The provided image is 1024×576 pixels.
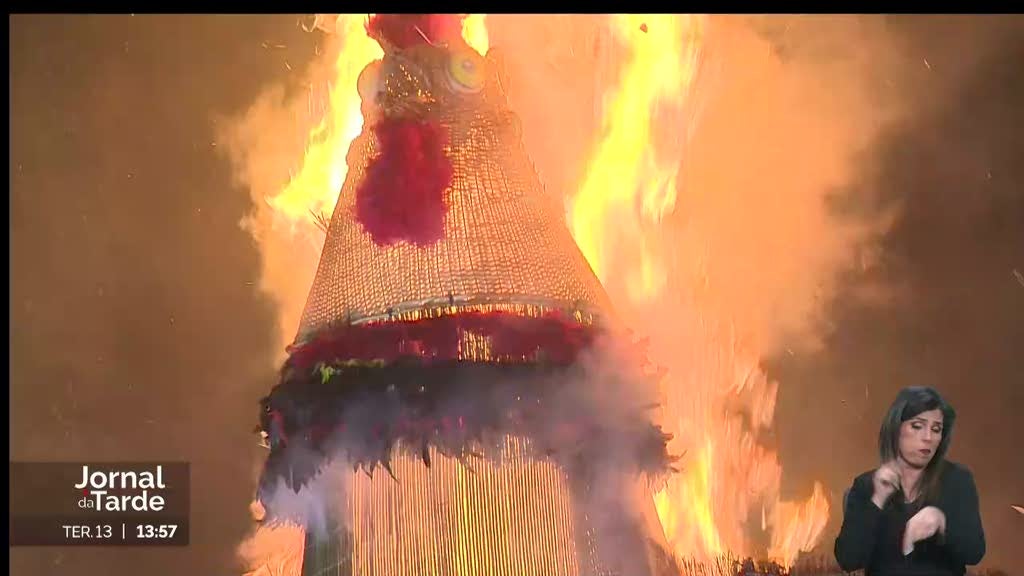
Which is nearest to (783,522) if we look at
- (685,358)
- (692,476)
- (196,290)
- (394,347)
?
(692,476)

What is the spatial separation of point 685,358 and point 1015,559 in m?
0.65

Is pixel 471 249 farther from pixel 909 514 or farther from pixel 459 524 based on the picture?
pixel 909 514

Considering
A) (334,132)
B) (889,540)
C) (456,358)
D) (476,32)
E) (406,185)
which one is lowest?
(889,540)

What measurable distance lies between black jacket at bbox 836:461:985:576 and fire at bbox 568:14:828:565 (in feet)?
0.17

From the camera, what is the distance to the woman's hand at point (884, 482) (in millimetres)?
1613

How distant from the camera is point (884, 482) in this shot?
1.62 metres

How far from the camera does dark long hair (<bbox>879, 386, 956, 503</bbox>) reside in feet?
5.31

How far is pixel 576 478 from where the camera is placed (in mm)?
1589

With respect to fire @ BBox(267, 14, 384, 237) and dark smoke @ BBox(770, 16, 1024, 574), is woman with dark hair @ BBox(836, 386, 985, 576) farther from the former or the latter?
fire @ BBox(267, 14, 384, 237)

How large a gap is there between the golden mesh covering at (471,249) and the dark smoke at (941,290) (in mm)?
422

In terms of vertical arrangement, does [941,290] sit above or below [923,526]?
above

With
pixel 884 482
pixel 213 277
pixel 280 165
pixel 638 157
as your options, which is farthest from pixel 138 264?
pixel 884 482

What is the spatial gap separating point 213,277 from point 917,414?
1204 millimetres

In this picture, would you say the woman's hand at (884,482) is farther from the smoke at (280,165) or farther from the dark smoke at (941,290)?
the smoke at (280,165)
